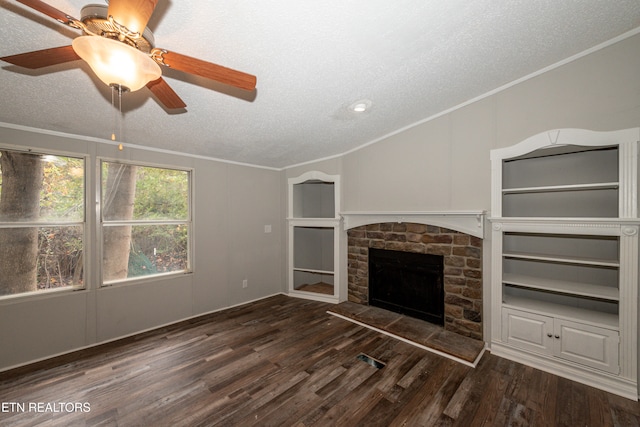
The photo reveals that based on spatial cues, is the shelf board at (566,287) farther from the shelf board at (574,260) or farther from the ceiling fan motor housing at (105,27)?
the ceiling fan motor housing at (105,27)

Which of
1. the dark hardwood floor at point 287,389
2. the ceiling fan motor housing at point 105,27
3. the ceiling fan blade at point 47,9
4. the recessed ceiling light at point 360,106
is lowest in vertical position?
the dark hardwood floor at point 287,389

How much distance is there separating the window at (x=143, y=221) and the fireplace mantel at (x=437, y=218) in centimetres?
257

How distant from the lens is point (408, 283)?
11.3 ft

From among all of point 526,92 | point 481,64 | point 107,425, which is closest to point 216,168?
point 107,425

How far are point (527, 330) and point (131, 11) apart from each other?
3.79 meters

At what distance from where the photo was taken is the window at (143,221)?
3002 millimetres

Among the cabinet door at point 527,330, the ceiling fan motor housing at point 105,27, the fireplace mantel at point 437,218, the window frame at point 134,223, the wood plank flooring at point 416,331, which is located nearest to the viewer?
the ceiling fan motor housing at point 105,27

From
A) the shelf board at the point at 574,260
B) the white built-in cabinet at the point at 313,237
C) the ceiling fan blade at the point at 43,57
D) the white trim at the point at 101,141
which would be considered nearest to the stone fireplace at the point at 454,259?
the shelf board at the point at 574,260

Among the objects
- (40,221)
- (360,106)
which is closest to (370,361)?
(360,106)

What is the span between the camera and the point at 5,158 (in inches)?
95.5

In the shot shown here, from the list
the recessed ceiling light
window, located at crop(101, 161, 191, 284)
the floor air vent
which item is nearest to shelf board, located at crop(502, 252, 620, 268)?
the floor air vent

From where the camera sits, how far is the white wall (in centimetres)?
250

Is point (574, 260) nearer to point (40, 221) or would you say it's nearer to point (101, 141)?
point (101, 141)

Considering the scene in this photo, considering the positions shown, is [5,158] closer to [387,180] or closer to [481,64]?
[387,180]
